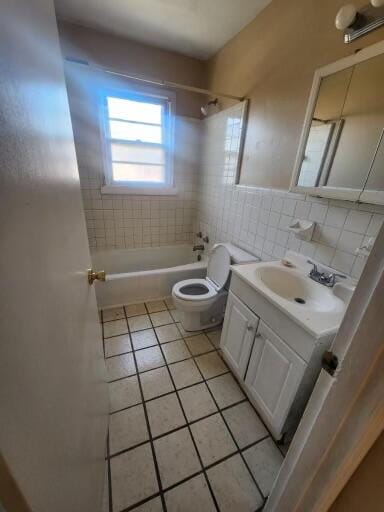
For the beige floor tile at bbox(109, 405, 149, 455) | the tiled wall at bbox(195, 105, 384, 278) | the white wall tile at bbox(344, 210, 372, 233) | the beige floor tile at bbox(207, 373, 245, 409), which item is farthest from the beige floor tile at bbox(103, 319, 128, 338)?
the white wall tile at bbox(344, 210, 372, 233)

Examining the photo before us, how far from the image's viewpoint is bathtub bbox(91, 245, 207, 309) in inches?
86.2

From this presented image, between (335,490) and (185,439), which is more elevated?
(335,490)

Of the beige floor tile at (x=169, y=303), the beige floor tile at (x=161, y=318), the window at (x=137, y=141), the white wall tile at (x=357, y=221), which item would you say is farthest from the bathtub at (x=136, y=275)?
the white wall tile at (x=357, y=221)

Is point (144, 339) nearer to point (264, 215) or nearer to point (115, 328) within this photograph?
point (115, 328)

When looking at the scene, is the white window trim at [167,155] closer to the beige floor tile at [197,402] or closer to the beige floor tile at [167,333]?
the beige floor tile at [167,333]

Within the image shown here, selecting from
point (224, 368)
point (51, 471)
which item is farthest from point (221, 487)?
point (51, 471)

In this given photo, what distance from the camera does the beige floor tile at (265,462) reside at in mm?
1064

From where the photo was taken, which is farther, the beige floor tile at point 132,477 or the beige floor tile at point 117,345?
the beige floor tile at point 117,345

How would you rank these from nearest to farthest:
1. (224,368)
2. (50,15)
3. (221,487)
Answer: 1. (50,15)
2. (221,487)
3. (224,368)

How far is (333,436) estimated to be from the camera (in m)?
0.50

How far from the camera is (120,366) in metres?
1.61

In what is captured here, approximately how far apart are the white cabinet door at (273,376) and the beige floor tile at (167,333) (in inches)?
30.1

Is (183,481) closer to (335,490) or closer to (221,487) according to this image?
(221,487)

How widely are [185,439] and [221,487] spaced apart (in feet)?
0.87
